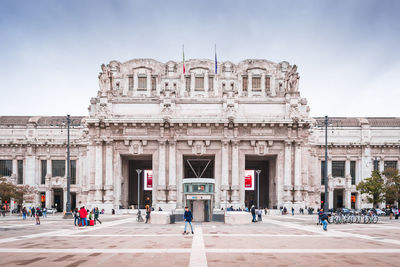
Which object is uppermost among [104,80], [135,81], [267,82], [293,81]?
[135,81]

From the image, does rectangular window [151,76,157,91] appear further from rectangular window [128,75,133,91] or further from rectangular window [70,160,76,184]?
rectangular window [70,160,76,184]

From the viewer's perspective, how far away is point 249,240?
1911 centimetres

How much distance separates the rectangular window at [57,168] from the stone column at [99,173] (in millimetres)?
17252

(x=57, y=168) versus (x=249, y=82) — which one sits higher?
(x=249, y=82)

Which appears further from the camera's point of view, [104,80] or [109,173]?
[104,80]

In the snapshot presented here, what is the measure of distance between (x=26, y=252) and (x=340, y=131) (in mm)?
66518

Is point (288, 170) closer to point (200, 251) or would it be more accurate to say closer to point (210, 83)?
point (210, 83)

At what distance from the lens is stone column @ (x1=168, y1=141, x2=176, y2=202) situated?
5614cm

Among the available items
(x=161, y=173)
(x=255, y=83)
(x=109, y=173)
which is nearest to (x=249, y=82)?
(x=255, y=83)

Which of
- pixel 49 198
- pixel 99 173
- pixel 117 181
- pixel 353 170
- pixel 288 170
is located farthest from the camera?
pixel 353 170

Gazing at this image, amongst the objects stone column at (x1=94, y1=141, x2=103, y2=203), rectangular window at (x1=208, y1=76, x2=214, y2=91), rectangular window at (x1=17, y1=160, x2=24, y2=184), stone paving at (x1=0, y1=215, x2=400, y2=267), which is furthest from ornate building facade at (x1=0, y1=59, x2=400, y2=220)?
stone paving at (x1=0, y1=215, x2=400, y2=267)

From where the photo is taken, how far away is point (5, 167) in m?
71.9

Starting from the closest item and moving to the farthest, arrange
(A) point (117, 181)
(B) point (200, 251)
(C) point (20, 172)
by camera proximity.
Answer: (B) point (200, 251), (A) point (117, 181), (C) point (20, 172)

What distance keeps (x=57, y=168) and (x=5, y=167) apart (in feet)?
30.2
